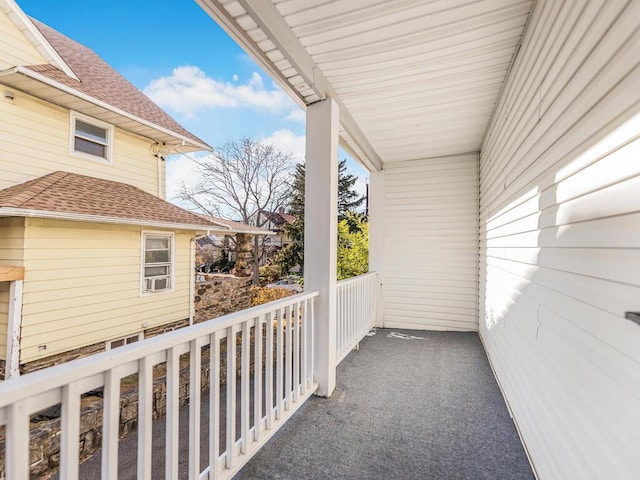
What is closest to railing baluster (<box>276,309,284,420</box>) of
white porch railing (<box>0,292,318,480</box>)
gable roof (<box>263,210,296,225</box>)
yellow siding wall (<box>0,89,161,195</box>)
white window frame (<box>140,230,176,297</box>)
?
white porch railing (<box>0,292,318,480</box>)

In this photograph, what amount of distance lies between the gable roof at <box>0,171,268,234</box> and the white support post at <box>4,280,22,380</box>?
1.10 m

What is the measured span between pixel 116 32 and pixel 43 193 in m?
4.39

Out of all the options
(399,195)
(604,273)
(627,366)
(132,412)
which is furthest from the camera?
(399,195)

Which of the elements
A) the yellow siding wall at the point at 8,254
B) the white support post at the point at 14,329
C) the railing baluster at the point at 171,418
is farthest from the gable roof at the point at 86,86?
the railing baluster at the point at 171,418

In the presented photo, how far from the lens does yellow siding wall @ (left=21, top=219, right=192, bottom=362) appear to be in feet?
14.5

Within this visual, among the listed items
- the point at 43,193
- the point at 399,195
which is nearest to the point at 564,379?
the point at 399,195

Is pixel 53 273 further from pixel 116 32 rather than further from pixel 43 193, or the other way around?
pixel 116 32

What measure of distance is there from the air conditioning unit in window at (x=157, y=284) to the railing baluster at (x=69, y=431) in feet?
19.3

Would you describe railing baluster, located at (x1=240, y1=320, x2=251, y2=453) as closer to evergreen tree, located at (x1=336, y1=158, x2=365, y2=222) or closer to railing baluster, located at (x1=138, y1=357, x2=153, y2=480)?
railing baluster, located at (x1=138, y1=357, x2=153, y2=480)

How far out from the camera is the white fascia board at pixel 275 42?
5.24 feet

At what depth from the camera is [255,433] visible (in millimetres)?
1809

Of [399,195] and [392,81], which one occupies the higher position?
[392,81]

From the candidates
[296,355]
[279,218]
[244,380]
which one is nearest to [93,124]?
[296,355]

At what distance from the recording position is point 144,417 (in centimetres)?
107
